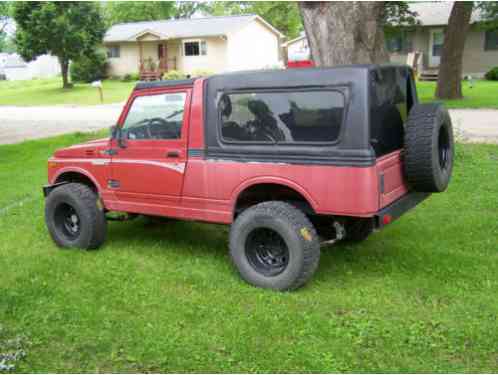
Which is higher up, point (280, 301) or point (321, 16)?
point (321, 16)

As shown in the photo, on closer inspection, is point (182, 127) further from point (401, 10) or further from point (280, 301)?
point (401, 10)

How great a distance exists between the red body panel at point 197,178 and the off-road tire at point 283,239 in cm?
19

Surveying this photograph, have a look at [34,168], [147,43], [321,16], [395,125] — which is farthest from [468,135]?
[147,43]

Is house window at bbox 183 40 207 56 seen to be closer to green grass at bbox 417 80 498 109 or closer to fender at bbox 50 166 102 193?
green grass at bbox 417 80 498 109

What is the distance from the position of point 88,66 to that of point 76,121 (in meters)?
23.4

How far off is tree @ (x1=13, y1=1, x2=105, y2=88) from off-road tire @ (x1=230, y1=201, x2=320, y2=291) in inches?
1302

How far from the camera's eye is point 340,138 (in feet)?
14.1

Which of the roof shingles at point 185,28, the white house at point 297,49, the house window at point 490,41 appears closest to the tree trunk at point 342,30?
the house window at point 490,41

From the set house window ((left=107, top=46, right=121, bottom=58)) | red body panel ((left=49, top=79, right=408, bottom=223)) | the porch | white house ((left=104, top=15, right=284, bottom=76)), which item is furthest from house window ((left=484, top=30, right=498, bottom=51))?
red body panel ((left=49, top=79, right=408, bottom=223))

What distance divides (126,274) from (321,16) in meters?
4.50

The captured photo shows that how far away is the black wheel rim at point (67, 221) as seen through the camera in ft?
19.7

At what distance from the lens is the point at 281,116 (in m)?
4.61

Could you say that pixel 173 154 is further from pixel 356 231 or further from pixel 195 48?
pixel 195 48

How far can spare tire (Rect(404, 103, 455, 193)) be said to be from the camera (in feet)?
15.0
